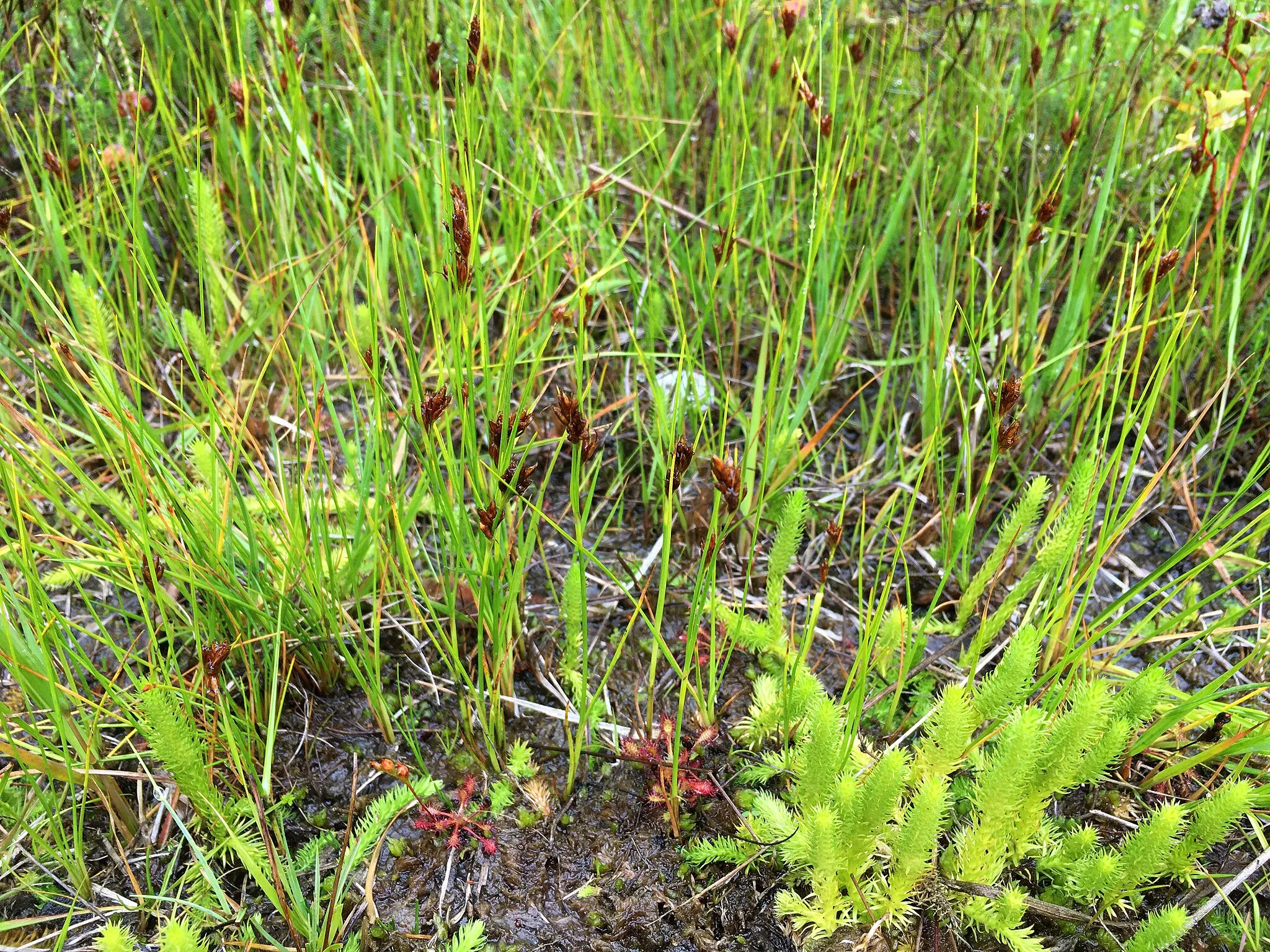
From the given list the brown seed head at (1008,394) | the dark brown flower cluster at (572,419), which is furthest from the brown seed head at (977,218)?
the dark brown flower cluster at (572,419)

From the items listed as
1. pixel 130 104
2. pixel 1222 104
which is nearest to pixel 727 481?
pixel 1222 104

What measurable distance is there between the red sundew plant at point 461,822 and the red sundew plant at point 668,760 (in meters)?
0.24

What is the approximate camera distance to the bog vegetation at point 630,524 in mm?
1185

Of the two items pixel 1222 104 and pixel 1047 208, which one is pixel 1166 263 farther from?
pixel 1222 104

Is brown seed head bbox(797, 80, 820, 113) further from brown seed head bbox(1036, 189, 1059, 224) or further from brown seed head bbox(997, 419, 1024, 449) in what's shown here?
brown seed head bbox(997, 419, 1024, 449)

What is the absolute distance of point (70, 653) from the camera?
1254mm

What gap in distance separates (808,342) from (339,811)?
4.69 ft

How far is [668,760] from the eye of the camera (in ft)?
4.41

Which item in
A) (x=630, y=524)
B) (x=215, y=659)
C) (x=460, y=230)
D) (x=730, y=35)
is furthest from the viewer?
(x=630, y=524)

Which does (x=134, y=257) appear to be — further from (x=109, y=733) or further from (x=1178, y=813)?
(x=1178, y=813)

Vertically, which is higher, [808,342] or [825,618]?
[808,342]

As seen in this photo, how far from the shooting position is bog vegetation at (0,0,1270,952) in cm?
118

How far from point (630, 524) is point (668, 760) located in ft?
2.04

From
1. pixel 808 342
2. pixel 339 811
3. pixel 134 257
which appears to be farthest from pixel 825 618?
pixel 134 257
